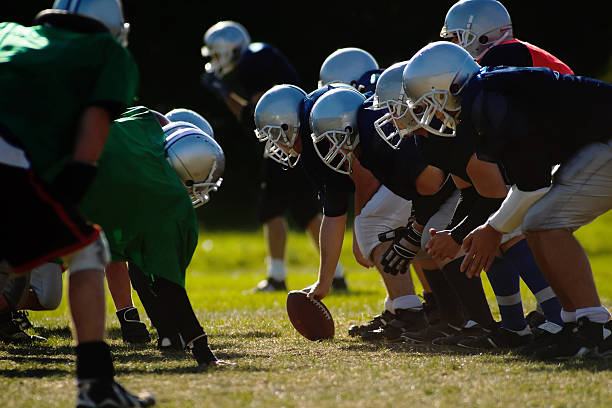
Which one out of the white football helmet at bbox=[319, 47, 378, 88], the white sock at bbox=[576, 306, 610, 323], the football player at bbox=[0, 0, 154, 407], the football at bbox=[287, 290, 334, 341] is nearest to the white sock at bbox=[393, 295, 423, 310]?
the football at bbox=[287, 290, 334, 341]

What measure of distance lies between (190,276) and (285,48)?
8354 millimetres

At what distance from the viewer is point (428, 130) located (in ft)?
13.7

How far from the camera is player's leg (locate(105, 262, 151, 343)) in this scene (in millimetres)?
5062

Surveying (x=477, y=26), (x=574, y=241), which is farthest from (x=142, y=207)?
(x=477, y=26)

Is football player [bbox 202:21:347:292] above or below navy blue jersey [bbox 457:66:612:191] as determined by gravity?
below

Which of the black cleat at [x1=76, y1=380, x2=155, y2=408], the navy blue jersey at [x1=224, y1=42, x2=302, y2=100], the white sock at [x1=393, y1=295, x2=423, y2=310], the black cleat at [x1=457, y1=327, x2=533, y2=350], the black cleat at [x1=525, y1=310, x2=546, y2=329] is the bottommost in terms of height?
the black cleat at [x1=525, y1=310, x2=546, y2=329]

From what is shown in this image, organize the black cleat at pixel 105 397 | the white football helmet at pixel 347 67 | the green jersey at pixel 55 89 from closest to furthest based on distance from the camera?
the black cleat at pixel 105 397, the green jersey at pixel 55 89, the white football helmet at pixel 347 67

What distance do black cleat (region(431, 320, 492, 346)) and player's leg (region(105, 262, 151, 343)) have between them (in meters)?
1.74

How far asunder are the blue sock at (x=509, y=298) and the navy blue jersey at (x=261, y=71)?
407cm

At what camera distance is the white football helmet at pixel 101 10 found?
353 cm

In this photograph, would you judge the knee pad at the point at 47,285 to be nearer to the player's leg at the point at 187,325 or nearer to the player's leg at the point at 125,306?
the player's leg at the point at 125,306

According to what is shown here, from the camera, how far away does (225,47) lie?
845 cm

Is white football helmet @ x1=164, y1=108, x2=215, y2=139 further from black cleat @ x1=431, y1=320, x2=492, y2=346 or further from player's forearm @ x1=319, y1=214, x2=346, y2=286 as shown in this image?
black cleat @ x1=431, y1=320, x2=492, y2=346

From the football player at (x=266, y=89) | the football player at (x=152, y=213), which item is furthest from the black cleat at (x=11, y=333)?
the football player at (x=266, y=89)
